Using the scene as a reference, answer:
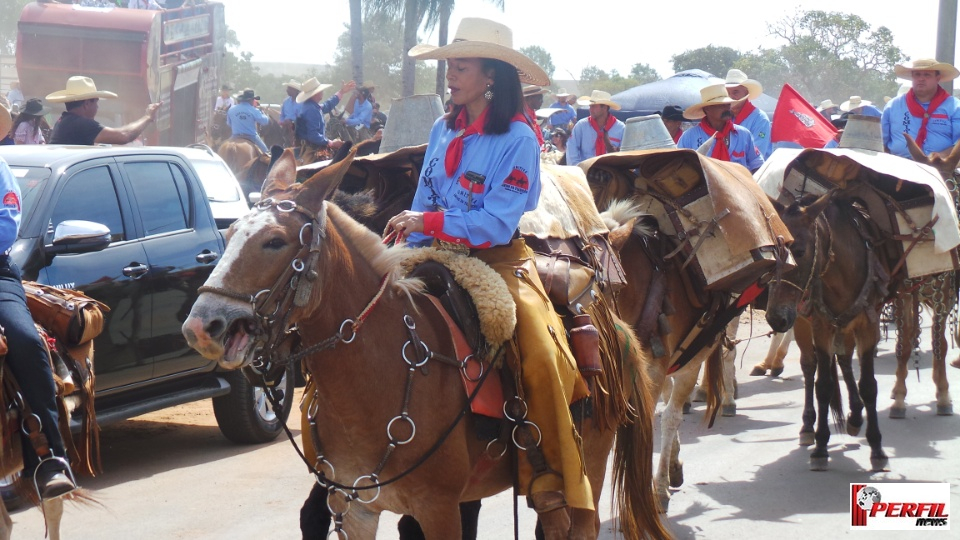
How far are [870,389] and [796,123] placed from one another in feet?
7.81

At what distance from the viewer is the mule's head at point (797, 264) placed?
22.4ft

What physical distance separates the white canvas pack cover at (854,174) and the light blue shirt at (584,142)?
182 inches

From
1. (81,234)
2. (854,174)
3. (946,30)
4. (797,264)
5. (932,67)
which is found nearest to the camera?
(81,234)

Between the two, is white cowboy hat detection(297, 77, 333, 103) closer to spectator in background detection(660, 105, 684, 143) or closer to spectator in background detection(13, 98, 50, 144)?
spectator in background detection(13, 98, 50, 144)

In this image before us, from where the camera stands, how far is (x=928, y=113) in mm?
10125

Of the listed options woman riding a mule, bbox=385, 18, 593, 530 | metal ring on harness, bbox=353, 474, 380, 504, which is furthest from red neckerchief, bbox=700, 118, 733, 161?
metal ring on harness, bbox=353, 474, 380, 504

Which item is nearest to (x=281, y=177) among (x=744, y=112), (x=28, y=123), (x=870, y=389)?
(x=870, y=389)

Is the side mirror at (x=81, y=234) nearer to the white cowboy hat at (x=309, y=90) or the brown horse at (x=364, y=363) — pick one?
the brown horse at (x=364, y=363)

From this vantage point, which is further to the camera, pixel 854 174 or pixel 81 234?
pixel 854 174

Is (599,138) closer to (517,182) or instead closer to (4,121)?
(4,121)

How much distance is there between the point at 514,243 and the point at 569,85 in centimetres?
9387

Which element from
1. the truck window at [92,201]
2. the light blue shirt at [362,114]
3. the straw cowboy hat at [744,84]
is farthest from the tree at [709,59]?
the truck window at [92,201]

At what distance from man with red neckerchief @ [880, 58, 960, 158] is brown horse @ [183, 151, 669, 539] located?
7.63 m

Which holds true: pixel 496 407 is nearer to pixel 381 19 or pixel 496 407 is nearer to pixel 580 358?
pixel 580 358
